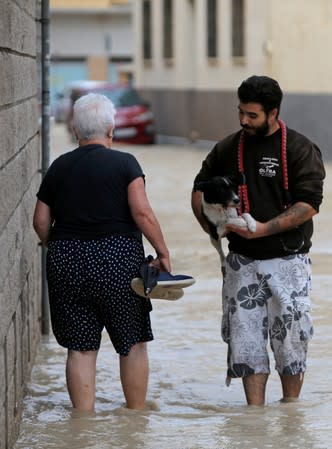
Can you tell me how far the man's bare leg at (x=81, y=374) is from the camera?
6.96 meters

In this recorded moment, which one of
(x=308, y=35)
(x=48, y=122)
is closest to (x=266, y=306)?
(x=48, y=122)

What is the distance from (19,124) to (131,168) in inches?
28.5

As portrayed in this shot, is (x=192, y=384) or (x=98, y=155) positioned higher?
(x=98, y=155)

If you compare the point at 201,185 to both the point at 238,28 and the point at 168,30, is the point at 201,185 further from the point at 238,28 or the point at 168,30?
the point at 168,30

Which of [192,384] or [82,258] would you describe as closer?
[82,258]

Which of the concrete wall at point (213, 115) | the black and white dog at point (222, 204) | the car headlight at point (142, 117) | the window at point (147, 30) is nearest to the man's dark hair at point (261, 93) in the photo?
the black and white dog at point (222, 204)

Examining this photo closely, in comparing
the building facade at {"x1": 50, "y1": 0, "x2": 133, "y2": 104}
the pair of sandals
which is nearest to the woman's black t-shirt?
the pair of sandals

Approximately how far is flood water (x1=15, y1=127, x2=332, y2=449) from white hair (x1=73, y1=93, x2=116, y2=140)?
1.37 m

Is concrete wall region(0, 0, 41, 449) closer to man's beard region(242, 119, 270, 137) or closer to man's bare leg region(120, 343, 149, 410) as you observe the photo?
man's bare leg region(120, 343, 149, 410)

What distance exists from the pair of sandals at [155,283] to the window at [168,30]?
33.3m

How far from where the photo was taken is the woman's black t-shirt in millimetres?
6793

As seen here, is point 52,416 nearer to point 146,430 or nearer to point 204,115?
point 146,430

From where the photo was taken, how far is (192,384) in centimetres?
827

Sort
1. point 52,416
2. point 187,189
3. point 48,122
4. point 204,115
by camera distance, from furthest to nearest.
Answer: point 204,115 → point 187,189 → point 48,122 → point 52,416
